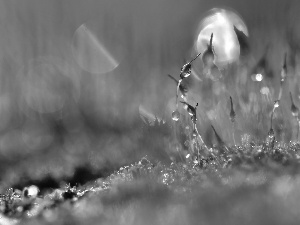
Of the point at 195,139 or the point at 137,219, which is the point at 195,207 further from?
the point at 195,139

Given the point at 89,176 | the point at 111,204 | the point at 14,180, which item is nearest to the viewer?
the point at 111,204

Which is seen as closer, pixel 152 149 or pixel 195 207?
pixel 195 207

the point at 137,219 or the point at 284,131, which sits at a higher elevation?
the point at 284,131

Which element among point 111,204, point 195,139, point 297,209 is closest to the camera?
point 297,209

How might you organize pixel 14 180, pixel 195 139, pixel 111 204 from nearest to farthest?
pixel 111 204 < pixel 195 139 < pixel 14 180

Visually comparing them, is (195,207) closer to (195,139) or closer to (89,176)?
(195,139)

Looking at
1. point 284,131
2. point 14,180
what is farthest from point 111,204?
point 14,180

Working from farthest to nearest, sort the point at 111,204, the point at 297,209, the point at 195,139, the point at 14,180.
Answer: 1. the point at 14,180
2. the point at 195,139
3. the point at 111,204
4. the point at 297,209

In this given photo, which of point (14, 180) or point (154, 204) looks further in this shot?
point (14, 180)

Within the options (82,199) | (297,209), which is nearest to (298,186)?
(297,209)
